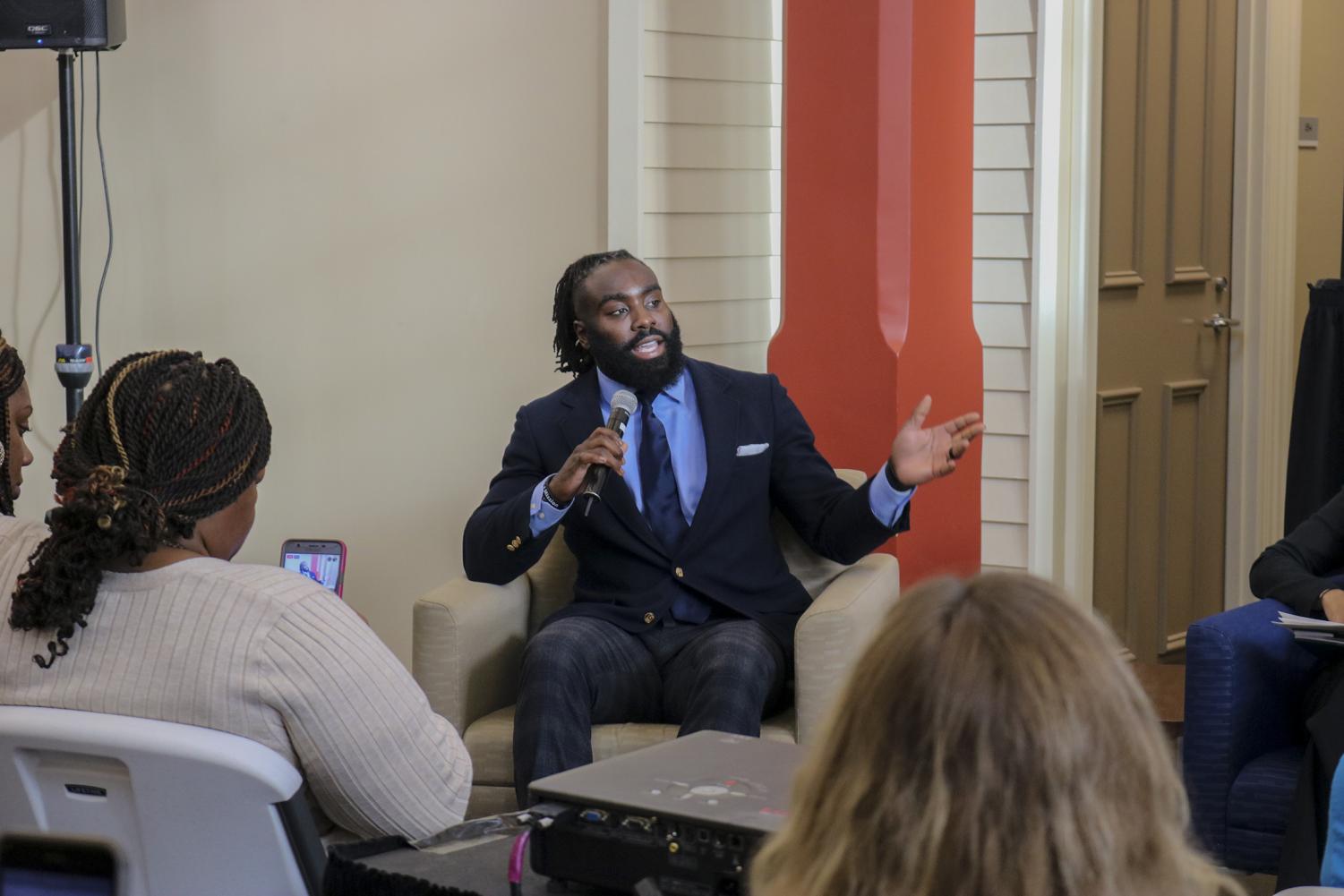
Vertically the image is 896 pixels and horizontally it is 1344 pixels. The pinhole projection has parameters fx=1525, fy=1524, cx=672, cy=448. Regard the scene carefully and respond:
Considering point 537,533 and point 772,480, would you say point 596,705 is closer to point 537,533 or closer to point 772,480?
point 537,533

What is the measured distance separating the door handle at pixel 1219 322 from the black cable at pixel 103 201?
2.90 metres

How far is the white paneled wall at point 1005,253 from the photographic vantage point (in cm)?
358

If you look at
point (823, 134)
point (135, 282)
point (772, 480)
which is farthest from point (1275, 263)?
point (135, 282)

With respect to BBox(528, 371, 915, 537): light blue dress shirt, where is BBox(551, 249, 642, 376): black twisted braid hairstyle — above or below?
above

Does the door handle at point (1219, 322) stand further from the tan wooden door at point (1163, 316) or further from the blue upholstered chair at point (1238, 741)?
the blue upholstered chair at point (1238, 741)

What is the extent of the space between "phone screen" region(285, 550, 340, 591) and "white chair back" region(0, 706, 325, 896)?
5.36ft

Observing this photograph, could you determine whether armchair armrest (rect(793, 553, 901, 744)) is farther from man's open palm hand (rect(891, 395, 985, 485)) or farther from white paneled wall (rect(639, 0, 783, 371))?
white paneled wall (rect(639, 0, 783, 371))

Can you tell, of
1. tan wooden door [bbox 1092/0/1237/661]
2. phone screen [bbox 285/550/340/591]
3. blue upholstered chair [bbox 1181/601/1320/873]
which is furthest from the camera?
tan wooden door [bbox 1092/0/1237/661]

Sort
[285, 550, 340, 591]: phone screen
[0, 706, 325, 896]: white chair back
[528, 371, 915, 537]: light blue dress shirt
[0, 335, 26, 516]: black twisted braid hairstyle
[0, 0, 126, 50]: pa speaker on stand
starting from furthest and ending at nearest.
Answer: [0, 0, 126, 50]: pa speaker on stand
[285, 550, 340, 591]: phone screen
[528, 371, 915, 537]: light blue dress shirt
[0, 335, 26, 516]: black twisted braid hairstyle
[0, 706, 325, 896]: white chair back

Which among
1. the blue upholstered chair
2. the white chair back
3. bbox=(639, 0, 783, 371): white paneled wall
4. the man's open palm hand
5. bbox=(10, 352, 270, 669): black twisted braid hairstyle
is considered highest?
bbox=(639, 0, 783, 371): white paneled wall

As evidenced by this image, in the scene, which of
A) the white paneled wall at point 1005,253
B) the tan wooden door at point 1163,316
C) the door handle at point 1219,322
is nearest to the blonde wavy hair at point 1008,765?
the white paneled wall at point 1005,253

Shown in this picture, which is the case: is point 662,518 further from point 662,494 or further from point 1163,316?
point 1163,316

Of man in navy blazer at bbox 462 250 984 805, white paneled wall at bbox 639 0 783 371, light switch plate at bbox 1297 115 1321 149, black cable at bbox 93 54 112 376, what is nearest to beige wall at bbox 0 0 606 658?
black cable at bbox 93 54 112 376

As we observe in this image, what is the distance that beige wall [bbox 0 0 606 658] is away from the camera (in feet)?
11.8
